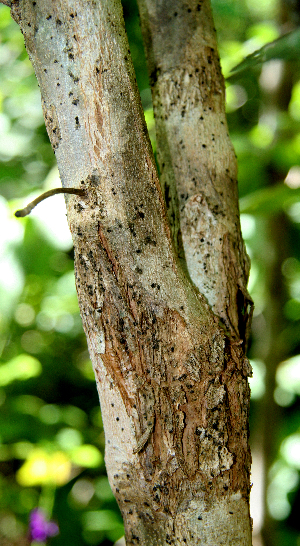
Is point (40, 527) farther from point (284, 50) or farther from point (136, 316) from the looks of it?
point (284, 50)

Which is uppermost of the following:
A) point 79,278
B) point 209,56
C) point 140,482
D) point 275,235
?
point 275,235

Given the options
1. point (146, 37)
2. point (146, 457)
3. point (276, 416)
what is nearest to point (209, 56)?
point (146, 37)

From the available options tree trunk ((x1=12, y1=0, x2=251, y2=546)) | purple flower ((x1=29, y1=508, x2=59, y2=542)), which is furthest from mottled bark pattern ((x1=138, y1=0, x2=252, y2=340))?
purple flower ((x1=29, y1=508, x2=59, y2=542))

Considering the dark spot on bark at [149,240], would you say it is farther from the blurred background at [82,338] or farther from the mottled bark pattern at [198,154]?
the blurred background at [82,338]

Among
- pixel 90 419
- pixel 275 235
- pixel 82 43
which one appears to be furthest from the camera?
pixel 90 419

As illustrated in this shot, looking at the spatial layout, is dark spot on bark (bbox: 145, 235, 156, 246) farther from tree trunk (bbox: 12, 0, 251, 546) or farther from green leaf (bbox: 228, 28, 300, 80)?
green leaf (bbox: 228, 28, 300, 80)

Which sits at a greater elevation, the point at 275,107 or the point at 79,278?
the point at 275,107

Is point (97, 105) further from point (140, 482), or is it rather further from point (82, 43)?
point (140, 482)

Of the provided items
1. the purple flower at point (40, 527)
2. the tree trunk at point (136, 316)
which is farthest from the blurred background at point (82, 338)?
the tree trunk at point (136, 316)
